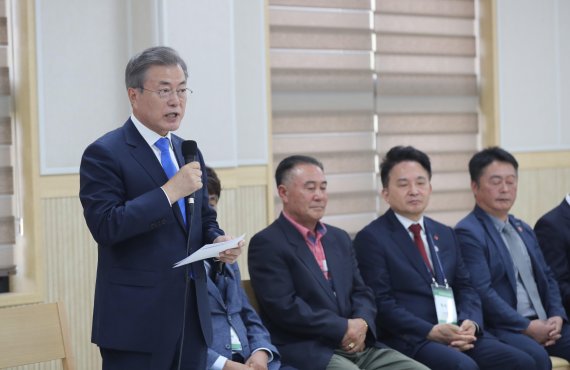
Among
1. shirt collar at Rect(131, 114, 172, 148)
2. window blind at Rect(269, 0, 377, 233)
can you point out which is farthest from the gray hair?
window blind at Rect(269, 0, 377, 233)

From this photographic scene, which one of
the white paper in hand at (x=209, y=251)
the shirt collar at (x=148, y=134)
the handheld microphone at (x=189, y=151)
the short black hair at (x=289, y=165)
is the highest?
the shirt collar at (x=148, y=134)

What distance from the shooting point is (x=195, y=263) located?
8.96 ft

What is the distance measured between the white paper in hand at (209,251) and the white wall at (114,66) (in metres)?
2.18

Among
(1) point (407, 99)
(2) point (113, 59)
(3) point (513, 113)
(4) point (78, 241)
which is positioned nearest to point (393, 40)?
(1) point (407, 99)

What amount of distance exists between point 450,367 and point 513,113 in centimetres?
292

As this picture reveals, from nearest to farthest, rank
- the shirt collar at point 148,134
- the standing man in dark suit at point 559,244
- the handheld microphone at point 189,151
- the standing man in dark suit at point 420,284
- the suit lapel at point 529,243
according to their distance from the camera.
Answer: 1. the handheld microphone at point 189,151
2. the shirt collar at point 148,134
3. the standing man in dark suit at point 420,284
4. the suit lapel at point 529,243
5. the standing man in dark suit at point 559,244

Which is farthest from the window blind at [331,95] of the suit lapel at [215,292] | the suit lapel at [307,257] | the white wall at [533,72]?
the suit lapel at [215,292]

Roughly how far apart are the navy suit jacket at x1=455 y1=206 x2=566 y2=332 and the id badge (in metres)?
0.30

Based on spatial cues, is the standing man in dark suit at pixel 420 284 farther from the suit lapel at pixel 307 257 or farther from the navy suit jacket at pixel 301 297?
the suit lapel at pixel 307 257

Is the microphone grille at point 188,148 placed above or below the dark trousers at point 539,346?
above

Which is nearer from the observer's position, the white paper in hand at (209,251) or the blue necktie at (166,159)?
the white paper in hand at (209,251)

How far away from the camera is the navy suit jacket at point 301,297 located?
3.66 meters

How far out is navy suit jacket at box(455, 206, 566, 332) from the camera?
14.0 feet

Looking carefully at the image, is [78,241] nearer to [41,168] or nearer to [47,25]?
[41,168]
